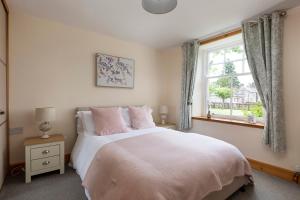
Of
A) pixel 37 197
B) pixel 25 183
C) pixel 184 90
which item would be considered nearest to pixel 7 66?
pixel 25 183

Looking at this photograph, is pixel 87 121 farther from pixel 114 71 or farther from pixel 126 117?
pixel 114 71

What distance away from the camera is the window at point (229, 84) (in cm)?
290

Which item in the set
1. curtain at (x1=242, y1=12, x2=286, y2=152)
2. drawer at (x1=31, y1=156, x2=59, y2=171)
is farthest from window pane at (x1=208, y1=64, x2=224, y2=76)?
drawer at (x1=31, y1=156, x2=59, y2=171)

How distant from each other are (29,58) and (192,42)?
2.97 metres

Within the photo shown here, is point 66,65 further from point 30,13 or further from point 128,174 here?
point 128,174

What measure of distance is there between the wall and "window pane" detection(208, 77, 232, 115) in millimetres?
1932

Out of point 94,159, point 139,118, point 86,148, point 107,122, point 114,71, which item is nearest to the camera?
point 94,159

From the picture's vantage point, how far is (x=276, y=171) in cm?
235

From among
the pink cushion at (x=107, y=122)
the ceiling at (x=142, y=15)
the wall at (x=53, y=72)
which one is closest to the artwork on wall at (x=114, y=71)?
the wall at (x=53, y=72)

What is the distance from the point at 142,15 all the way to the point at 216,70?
197 centimetres

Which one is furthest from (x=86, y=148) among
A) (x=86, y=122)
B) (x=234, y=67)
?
(x=234, y=67)

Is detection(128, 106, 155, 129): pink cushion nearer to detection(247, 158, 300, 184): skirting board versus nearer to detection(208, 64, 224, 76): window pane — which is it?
detection(208, 64, 224, 76): window pane

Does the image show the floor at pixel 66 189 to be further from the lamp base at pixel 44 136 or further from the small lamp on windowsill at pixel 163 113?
the small lamp on windowsill at pixel 163 113

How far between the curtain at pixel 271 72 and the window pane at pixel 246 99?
1.46 feet
